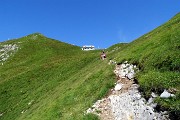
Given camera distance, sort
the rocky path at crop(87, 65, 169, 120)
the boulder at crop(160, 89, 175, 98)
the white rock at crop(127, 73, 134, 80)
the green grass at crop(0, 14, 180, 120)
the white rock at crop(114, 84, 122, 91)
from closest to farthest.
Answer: the boulder at crop(160, 89, 175, 98), the rocky path at crop(87, 65, 169, 120), the green grass at crop(0, 14, 180, 120), the white rock at crop(114, 84, 122, 91), the white rock at crop(127, 73, 134, 80)

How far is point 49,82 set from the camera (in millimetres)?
56000

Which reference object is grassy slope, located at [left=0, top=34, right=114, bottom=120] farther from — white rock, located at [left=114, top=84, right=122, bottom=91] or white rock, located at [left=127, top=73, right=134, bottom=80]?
white rock, located at [left=127, top=73, right=134, bottom=80]

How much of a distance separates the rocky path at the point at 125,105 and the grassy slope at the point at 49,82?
50.2 inches

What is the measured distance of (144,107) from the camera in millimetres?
26016

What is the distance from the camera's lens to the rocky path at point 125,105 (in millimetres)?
25453

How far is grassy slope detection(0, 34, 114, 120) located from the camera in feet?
110

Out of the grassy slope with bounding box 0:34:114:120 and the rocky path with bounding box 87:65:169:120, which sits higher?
the grassy slope with bounding box 0:34:114:120

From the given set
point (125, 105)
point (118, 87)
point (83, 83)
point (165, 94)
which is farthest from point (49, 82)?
point (165, 94)

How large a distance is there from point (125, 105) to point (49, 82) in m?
30.1

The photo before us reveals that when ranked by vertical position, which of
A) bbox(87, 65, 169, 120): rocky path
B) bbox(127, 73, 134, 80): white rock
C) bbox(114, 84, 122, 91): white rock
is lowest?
bbox(87, 65, 169, 120): rocky path

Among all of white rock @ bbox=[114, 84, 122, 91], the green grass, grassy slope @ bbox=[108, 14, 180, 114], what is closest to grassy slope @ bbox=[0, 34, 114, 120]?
the green grass

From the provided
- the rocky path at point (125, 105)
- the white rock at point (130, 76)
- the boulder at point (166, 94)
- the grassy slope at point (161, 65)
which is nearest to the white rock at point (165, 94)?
the boulder at point (166, 94)

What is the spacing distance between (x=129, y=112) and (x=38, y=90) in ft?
96.5

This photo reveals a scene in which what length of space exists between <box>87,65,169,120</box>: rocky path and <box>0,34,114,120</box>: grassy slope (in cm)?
127
